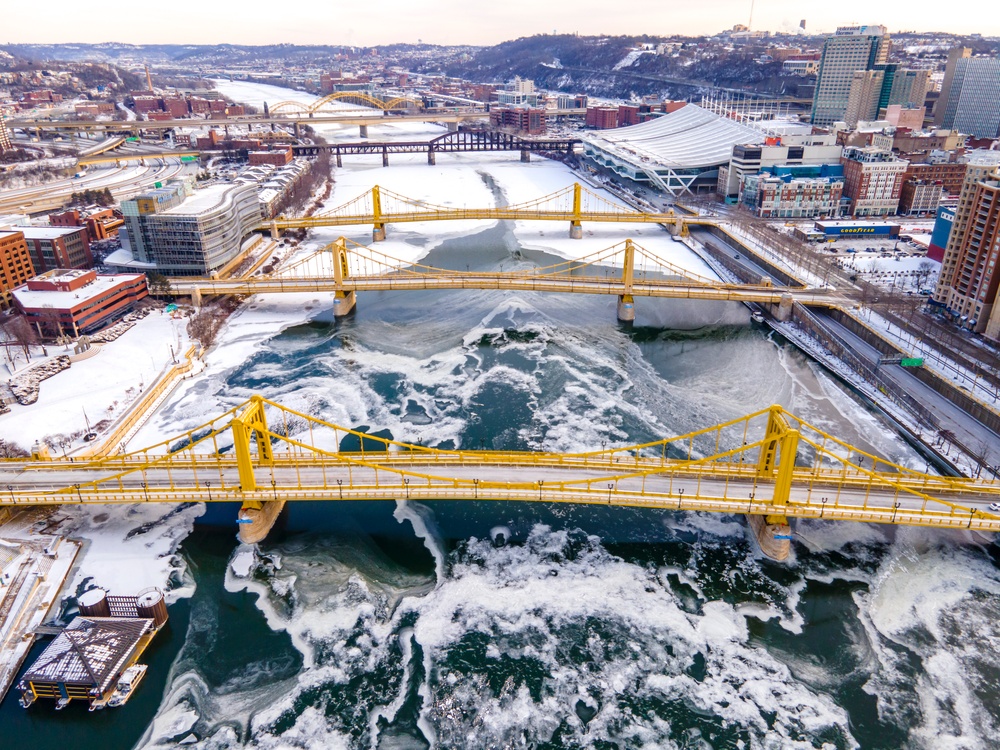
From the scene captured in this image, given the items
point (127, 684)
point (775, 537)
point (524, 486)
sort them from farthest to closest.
A: point (524, 486) < point (775, 537) < point (127, 684)

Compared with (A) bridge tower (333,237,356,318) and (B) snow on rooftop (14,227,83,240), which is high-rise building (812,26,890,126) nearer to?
(A) bridge tower (333,237,356,318)

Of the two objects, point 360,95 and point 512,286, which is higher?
point 360,95

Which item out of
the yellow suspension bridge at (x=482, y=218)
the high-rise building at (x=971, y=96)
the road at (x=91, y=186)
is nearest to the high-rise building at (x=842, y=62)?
the high-rise building at (x=971, y=96)

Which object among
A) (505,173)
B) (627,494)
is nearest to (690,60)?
(505,173)

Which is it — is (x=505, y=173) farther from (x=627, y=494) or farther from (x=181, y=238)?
(x=627, y=494)

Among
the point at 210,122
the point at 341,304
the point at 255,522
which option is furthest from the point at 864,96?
the point at 255,522

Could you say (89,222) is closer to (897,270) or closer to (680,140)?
(897,270)

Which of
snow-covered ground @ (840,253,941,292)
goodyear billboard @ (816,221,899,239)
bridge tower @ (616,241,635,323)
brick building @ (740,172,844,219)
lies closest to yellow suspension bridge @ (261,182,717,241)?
brick building @ (740,172,844,219)

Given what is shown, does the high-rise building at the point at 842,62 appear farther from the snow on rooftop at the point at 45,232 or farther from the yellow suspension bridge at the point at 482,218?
the snow on rooftop at the point at 45,232
